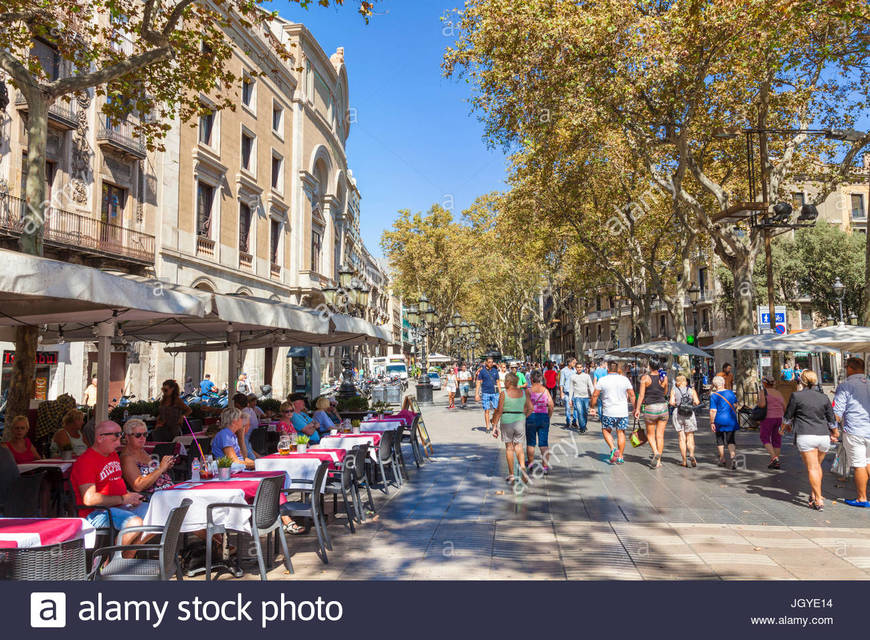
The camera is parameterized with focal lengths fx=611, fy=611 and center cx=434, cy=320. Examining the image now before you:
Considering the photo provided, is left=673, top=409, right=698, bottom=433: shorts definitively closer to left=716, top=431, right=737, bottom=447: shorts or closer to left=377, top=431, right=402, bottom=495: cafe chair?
left=716, top=431, right=737, bottom=447: shorts

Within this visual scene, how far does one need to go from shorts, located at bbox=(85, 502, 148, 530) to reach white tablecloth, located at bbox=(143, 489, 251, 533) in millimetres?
130

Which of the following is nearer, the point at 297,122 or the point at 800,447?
the point at 800,447

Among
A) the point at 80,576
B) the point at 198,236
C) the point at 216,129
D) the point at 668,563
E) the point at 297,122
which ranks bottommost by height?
the point at 668,563

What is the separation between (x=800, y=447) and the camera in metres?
7.20

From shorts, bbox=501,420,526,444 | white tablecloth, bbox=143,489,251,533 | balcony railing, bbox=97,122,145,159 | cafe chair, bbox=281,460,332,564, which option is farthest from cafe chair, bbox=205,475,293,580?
balcony railing, bbox=97,122,145,159

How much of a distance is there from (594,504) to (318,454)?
3.38 m

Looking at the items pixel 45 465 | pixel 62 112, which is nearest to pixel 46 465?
pixel 45 465

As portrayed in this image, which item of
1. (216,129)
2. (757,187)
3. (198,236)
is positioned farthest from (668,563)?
(216,129)

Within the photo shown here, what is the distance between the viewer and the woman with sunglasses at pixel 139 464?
4922 millimetres

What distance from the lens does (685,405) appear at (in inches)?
396

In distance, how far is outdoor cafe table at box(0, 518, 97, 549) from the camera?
3467 mm

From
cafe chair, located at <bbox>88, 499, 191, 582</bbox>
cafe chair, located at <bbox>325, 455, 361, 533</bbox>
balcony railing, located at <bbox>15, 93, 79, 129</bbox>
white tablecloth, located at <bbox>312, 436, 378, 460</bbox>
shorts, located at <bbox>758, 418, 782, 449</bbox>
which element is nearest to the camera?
cafe chair, located at <bbox>88, 499, 191, 582</bbox>

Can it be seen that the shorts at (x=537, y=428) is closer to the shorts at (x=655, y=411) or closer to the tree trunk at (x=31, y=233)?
the shorts at (x=655, y=411)

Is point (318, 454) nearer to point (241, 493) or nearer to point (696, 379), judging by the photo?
point (241, 493)
